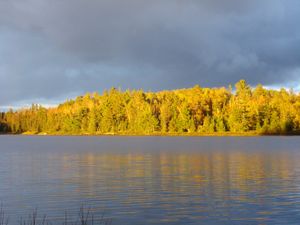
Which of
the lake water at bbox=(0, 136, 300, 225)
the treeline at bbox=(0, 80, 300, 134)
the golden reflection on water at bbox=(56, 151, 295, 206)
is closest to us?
the lake water at bbox=(0, 136, 300, 225)

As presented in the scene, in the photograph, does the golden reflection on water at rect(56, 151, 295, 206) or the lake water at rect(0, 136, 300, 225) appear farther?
the golden reflection on water at rect(56, 151, 295, 206)

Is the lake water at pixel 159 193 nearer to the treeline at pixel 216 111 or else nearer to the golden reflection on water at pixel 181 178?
the golden reflection on water at pixel 181 178

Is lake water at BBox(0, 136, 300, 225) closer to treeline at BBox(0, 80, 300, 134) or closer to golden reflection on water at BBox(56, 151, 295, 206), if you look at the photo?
golden reflection on water at BBox(56, 151, 295, 206)

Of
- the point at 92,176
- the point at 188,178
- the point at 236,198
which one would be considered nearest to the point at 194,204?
the point at 236,198

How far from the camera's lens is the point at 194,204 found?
2605 centimetres

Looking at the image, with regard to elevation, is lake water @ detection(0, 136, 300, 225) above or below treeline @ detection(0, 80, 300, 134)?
below

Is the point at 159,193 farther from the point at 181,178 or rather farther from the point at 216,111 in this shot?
the point at 216,111

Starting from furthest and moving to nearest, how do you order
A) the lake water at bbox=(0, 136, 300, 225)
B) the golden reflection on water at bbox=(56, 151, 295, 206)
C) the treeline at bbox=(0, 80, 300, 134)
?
the treeline at bbox=(0, 80, 300, 134)
the golden reflection on water at bbox=(56, 151, 295, 206)
the lake water at bbox=(0, 136, 300, 225)

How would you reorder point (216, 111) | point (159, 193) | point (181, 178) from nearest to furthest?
point (159, 193)
point (181, 178)
point (216, 111)

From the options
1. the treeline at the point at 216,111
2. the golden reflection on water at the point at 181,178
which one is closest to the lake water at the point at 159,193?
the golden reflection on water at the point at 181,178

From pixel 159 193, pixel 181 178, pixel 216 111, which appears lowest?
pixel 159 193

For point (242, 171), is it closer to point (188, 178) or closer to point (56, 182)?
point (188, 178)

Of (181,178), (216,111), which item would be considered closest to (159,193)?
(181,178)

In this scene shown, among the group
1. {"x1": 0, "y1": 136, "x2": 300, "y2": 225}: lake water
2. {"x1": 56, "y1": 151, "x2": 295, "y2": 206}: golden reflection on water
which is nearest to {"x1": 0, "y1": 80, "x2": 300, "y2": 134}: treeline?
{"x1": 56, "y1": 151, "x2": 295, "y2": 206}: golden reflection on water
